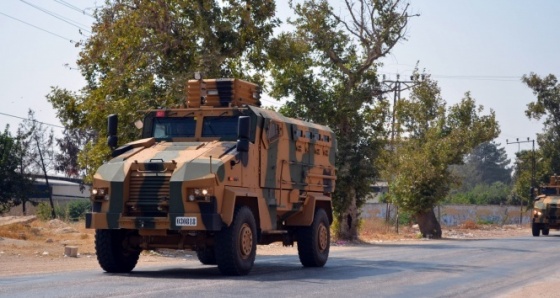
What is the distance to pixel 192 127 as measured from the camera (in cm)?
1745

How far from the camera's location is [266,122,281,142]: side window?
692 inches

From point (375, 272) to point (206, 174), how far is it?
14.9 ft

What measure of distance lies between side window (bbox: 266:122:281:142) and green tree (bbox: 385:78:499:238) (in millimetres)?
24793

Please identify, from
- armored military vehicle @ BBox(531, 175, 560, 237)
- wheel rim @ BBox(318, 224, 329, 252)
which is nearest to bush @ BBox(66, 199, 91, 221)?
armored military vehicle @ BBox(531, 175, 560, 237)

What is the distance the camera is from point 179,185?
15312 mm

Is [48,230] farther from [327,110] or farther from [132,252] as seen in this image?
[132,252]

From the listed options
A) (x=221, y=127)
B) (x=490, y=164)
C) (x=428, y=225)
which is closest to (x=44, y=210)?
(x=428, y=225)

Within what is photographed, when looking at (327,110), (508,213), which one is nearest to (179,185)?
(327,110)

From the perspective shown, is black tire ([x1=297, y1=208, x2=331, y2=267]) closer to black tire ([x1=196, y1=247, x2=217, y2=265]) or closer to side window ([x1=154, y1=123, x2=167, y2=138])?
black tire ([x1=196, y1=247, x2=217, y2=265])

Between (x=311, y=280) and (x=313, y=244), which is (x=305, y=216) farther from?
(x=311, y=280)

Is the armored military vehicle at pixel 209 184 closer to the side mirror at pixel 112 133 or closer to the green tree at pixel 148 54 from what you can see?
the side mirror at pixel 112 133

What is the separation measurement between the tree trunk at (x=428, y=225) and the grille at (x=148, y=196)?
105 feet

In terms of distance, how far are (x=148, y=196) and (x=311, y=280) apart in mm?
2995

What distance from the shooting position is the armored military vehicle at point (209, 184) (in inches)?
608
